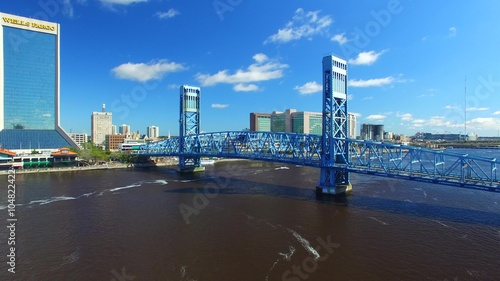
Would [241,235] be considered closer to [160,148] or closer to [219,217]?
[219,217]

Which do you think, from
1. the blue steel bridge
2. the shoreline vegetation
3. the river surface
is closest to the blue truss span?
the blue steel bridge

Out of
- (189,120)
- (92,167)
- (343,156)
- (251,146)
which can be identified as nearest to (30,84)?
(92,167)

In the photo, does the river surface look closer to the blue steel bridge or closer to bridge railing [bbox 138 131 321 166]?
the blue steel bridge

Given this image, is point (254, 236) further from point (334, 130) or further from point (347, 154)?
point (334, 130)

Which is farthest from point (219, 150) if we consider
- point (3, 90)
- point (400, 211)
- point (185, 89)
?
point (3, 90)

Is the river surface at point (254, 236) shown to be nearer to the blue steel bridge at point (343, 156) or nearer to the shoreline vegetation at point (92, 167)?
the blue steel bridge at point (343, 156)

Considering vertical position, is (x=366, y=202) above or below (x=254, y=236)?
above
